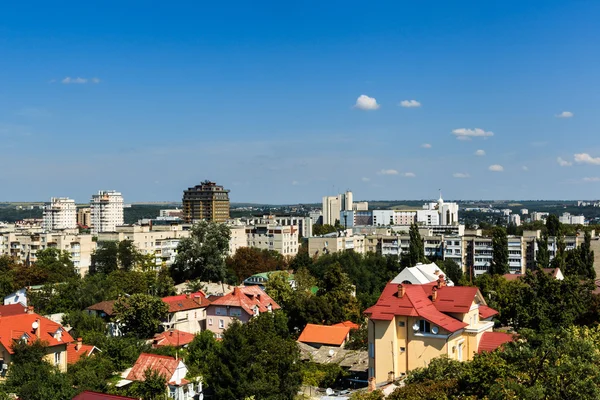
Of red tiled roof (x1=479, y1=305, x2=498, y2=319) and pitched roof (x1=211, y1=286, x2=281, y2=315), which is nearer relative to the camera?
red tiled roof (x1=479, y1=305, x2=498, y2=319)

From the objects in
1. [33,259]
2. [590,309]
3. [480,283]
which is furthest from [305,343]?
[33,259]

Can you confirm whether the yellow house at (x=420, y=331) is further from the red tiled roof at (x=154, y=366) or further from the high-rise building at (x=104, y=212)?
the high-rise building at (x=104, y=212)

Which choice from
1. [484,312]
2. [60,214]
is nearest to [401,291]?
[484,312]

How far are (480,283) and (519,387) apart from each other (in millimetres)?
38690

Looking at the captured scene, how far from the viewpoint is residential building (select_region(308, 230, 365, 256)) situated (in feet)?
273

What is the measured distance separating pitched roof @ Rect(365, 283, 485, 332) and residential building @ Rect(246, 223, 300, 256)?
195 ft

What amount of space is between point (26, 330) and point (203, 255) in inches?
1211

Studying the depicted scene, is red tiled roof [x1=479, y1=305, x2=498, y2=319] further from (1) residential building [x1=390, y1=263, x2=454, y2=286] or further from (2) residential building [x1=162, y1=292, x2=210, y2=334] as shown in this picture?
(2) residential building [x1=162, y1=292, x2=210, y2=334]

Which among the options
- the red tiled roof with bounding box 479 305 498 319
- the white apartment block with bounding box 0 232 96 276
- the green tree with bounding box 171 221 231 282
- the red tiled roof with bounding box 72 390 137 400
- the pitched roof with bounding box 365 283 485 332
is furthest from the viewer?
the white apartment block with bounding box 0 232 96 276

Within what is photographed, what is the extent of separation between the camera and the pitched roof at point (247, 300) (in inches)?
1679

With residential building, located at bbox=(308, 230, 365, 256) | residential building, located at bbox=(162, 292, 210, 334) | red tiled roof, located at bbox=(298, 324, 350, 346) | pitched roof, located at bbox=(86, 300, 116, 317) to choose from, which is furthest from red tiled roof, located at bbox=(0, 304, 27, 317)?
residential building, located at bbox=(308, 230, 365, 256)

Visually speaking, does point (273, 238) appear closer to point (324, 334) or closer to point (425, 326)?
point (324, 334)

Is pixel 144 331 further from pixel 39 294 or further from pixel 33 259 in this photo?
pixel 33 259

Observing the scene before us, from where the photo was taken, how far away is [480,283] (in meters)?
52.9
